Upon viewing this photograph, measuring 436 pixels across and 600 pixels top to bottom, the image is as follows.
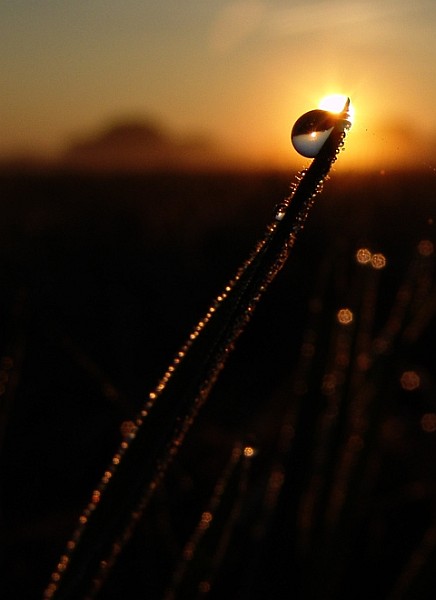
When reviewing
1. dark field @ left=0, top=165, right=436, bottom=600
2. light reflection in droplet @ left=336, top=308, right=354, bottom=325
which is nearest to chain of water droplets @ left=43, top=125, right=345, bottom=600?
dark field @ left=0, top=165, right=436, bottom=600

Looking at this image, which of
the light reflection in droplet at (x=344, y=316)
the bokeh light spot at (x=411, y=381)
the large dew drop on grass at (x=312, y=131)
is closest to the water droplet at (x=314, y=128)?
the large dew drop on grass at (x=312, y=131)

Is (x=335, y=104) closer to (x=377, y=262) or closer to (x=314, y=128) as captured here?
(x=314, y=128)

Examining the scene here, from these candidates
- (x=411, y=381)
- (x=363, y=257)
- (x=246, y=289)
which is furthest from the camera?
(x=411, y=381)

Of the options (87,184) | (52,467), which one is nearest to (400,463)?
(52,467)

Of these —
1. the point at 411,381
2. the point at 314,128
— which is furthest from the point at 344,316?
the point at 411,381

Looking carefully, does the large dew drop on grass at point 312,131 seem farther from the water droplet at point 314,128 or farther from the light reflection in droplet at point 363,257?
the light reflection in droplet at point 363,257

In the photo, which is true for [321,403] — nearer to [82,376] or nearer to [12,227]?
[82,376]

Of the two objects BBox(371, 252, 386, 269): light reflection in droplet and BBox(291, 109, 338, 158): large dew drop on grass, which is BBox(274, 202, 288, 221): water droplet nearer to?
BBox(291, 109, 338, 158): large dew drop on grass
